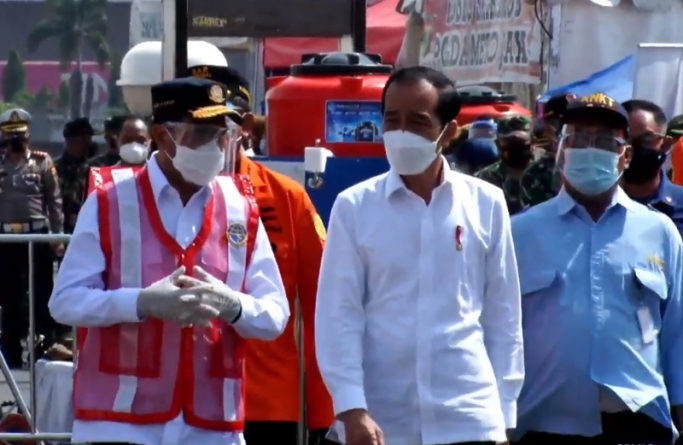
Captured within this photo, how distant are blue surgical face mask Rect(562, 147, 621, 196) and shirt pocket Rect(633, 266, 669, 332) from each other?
11.8 inches

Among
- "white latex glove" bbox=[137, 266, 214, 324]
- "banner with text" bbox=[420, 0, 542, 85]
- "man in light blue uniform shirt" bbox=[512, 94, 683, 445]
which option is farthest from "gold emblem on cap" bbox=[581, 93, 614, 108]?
"banner with text" bbox=[420, 0, 542, 85]

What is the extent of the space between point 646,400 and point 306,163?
250 cm

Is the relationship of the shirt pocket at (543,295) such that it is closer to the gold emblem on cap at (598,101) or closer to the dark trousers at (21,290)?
the gold emblem on cap at (598,101)

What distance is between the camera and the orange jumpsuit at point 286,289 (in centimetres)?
568

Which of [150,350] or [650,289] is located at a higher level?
[650,289]

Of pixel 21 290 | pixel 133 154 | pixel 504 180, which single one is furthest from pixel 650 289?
pixel 21 290

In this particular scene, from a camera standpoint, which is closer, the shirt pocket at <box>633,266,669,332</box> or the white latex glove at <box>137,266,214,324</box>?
the white latex glove at <box>137,266,214,324</box>

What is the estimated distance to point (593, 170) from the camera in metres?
5.18

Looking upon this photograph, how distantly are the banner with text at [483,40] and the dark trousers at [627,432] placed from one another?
8354 mm

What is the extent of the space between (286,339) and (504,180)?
345 cm

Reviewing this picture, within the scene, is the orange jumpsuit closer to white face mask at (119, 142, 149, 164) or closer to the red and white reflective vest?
the red and white reflective vest

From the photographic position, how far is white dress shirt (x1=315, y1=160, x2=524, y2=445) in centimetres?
447

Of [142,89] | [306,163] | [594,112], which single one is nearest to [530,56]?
[142,89]

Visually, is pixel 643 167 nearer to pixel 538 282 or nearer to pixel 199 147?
pixel 538 282
